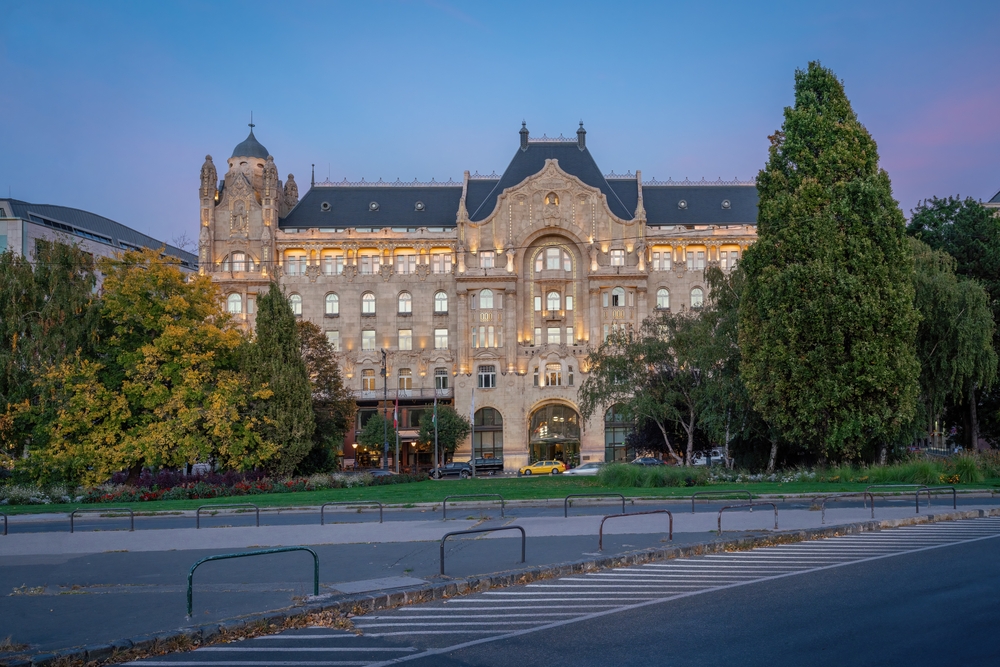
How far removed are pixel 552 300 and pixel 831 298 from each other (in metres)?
45.7

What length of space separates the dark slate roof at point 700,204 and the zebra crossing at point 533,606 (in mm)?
68291

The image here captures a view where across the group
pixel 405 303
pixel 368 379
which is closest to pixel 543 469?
pixel 368 379

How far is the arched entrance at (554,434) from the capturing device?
78.6m

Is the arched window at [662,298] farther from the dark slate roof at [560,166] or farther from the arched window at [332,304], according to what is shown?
the arched window at [332,304]

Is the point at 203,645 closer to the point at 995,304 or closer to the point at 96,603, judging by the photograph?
the point at 96,603

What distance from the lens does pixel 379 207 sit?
86.5 m

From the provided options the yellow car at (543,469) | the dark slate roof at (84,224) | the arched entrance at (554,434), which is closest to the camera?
the yellow car at (543,469)

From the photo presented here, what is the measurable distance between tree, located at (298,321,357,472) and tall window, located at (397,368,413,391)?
1936cm

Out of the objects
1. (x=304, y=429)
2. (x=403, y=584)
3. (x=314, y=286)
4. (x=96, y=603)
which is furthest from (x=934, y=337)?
(x=314, y=286)

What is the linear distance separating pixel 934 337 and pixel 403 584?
35002 millimetres

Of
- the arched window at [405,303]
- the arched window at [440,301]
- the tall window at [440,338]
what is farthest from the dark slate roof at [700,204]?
the arched window at [405,303]

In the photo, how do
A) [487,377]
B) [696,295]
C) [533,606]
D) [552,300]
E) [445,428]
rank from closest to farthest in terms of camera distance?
[533,606] < [445,428] < [487,377] < [552,300] < [696,295]

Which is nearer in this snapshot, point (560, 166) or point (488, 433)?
point (488, 433)

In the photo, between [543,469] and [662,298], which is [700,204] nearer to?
[662,298]
